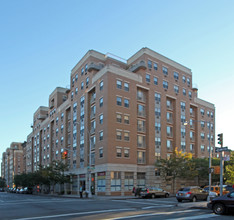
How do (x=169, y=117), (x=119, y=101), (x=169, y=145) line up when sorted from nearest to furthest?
(x=119, y=101) → (x=169, y=145) → (x=169, y=117)

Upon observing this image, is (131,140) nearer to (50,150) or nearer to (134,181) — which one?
(134,181)

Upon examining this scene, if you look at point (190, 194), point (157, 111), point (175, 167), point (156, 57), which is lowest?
point (190, 194)

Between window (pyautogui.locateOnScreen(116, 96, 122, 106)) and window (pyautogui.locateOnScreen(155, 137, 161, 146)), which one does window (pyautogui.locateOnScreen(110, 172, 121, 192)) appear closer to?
window (pyautogui.locateOnScreen(155, 137, 161, 146))

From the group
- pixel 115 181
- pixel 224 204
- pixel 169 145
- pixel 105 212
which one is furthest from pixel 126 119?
pixel 224 204

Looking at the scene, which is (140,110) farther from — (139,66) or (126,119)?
(139,66)

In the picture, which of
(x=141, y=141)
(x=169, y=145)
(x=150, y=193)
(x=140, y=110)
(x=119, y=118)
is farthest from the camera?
(x=169, y=145)

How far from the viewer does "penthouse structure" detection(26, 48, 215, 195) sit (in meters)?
46.0

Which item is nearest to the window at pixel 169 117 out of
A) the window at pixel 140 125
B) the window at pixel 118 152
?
the window at pixel 140 125

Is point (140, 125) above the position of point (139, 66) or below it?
below

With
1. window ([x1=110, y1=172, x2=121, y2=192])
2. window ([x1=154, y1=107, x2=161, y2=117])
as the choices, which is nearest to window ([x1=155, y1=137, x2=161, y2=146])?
window ([x1=154, y1=107, x2=161, y2=117])

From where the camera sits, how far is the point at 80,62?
59.1 metres

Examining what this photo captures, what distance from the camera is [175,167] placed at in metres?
47.4

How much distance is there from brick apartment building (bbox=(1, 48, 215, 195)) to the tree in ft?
5.80

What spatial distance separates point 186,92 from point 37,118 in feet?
170
